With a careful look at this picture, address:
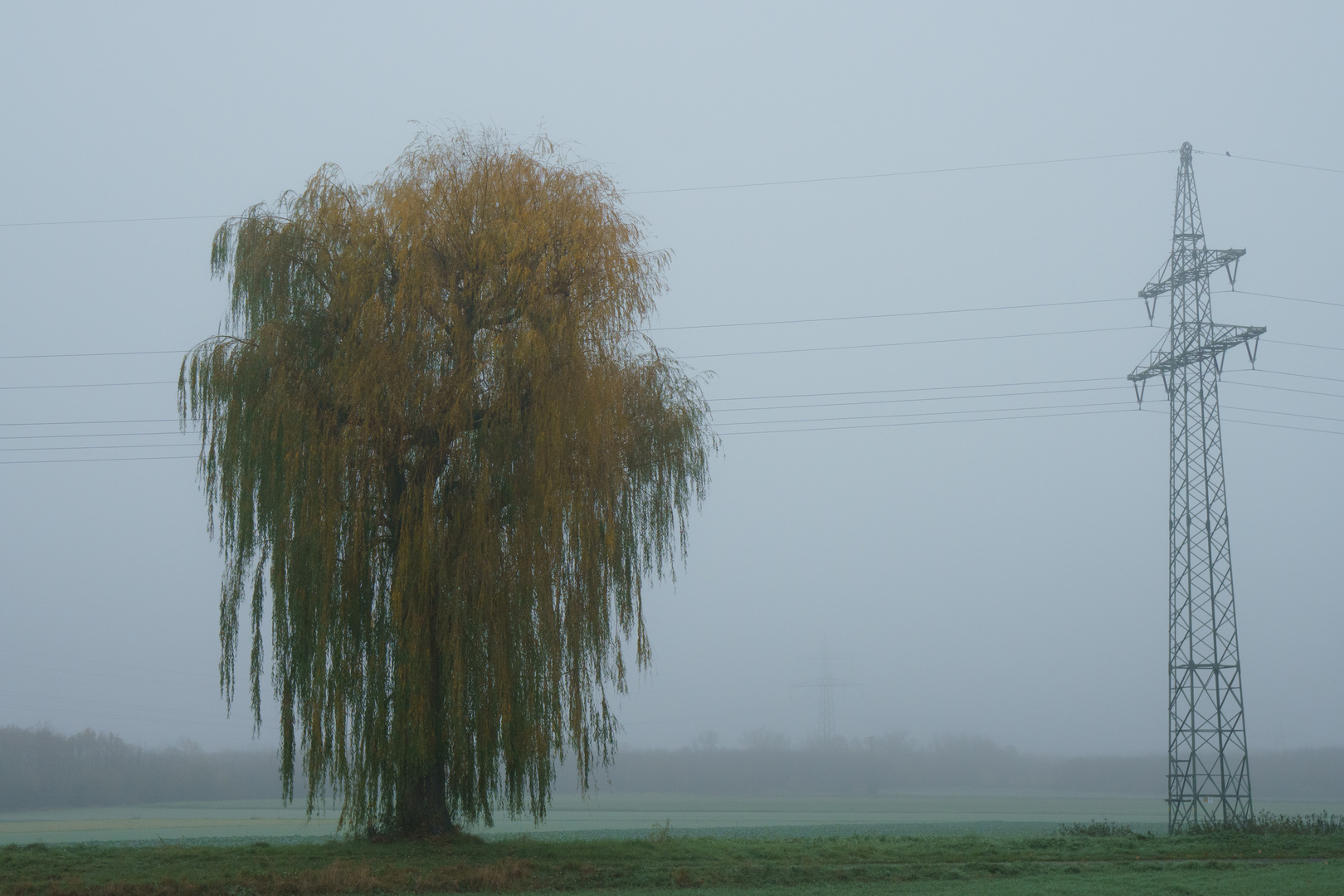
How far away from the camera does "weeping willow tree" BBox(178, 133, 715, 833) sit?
1594 cm

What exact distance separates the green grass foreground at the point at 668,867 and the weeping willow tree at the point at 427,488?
133 centimetres

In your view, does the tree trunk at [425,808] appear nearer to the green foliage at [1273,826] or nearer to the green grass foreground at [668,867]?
the green grass foreground at [668,867]

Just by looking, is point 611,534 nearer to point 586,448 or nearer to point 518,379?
point 586,448

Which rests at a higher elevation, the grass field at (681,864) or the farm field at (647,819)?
the grass field at (681,864)

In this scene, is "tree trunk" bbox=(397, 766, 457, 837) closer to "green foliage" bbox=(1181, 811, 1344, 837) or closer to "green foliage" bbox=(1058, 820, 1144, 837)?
"green foliage" bbox=(1058, 820, 1144, 837)

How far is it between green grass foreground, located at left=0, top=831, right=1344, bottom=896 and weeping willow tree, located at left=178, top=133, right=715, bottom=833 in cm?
133

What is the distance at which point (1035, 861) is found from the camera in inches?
670

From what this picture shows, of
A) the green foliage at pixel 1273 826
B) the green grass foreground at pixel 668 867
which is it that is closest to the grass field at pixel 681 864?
the green grass foreground at pixel 668 867

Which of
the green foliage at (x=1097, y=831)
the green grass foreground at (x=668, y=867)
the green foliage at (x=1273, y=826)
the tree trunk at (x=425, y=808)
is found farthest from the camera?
the green foliage at (x=1273, y=826)

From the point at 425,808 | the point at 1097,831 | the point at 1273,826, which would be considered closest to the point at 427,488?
the point at 425,808

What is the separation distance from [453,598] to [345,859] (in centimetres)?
417

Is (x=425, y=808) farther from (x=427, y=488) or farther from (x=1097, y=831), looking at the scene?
(x=1097, y=831)

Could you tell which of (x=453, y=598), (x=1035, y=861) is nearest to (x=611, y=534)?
(x=453, y=598)

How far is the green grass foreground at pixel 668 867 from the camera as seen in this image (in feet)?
44.4
